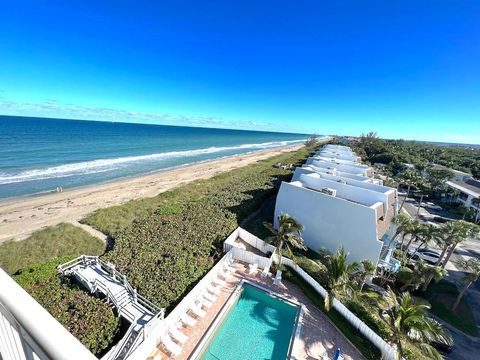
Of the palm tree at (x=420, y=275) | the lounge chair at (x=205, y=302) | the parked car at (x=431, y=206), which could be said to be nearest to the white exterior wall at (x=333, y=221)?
the palm tree at (x=420, y=275)

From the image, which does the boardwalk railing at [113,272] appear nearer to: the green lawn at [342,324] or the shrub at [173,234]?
the shrub at [173,234]

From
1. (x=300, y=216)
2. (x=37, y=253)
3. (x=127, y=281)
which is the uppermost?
(x=300, y=216)

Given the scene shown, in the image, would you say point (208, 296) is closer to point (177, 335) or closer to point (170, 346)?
point (177, 335)

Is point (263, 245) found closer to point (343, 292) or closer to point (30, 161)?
point (343, 292)

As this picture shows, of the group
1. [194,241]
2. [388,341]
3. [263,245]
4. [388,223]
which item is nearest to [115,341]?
[194,241]

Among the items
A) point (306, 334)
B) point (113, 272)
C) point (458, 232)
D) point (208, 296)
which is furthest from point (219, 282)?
point (458, 232)

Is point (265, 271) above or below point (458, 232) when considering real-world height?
below
